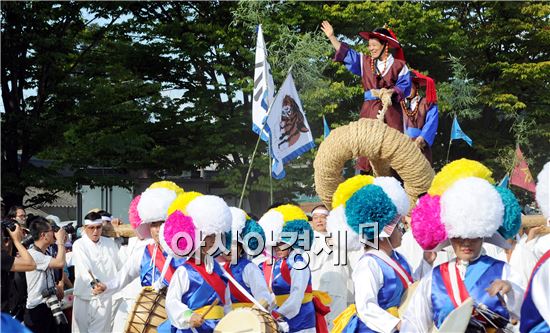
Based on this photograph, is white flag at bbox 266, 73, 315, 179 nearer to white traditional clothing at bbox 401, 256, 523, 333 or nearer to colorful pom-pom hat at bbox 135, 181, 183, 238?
colorful pom-pom hat at bbox 135, 181, 183, 238

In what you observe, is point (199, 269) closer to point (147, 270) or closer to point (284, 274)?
point (147, 270)

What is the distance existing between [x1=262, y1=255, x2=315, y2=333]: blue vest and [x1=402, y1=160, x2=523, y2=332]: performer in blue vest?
316 cm

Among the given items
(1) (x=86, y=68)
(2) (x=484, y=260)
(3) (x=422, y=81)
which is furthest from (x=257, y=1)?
(2) (x=484, y=260)

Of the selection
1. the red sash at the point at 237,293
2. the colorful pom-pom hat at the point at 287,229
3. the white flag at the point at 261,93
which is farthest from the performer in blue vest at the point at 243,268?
the white flag at the point at 261,93

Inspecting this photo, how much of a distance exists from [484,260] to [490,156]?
2158cm

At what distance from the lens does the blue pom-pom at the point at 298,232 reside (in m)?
8.24

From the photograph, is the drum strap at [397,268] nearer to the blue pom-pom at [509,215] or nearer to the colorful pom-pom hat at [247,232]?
the blue pom-pom at [509,215]

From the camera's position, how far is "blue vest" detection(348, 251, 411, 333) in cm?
531

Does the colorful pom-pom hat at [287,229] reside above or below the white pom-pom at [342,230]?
below

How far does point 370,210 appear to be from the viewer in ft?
18.2

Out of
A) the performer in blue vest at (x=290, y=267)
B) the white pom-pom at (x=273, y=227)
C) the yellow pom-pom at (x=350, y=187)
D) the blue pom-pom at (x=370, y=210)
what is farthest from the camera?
the white pom-pom at (x=273, y=227)

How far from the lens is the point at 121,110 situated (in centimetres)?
2091

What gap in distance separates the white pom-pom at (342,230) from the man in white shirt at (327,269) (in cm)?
216

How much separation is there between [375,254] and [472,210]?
1014mm
